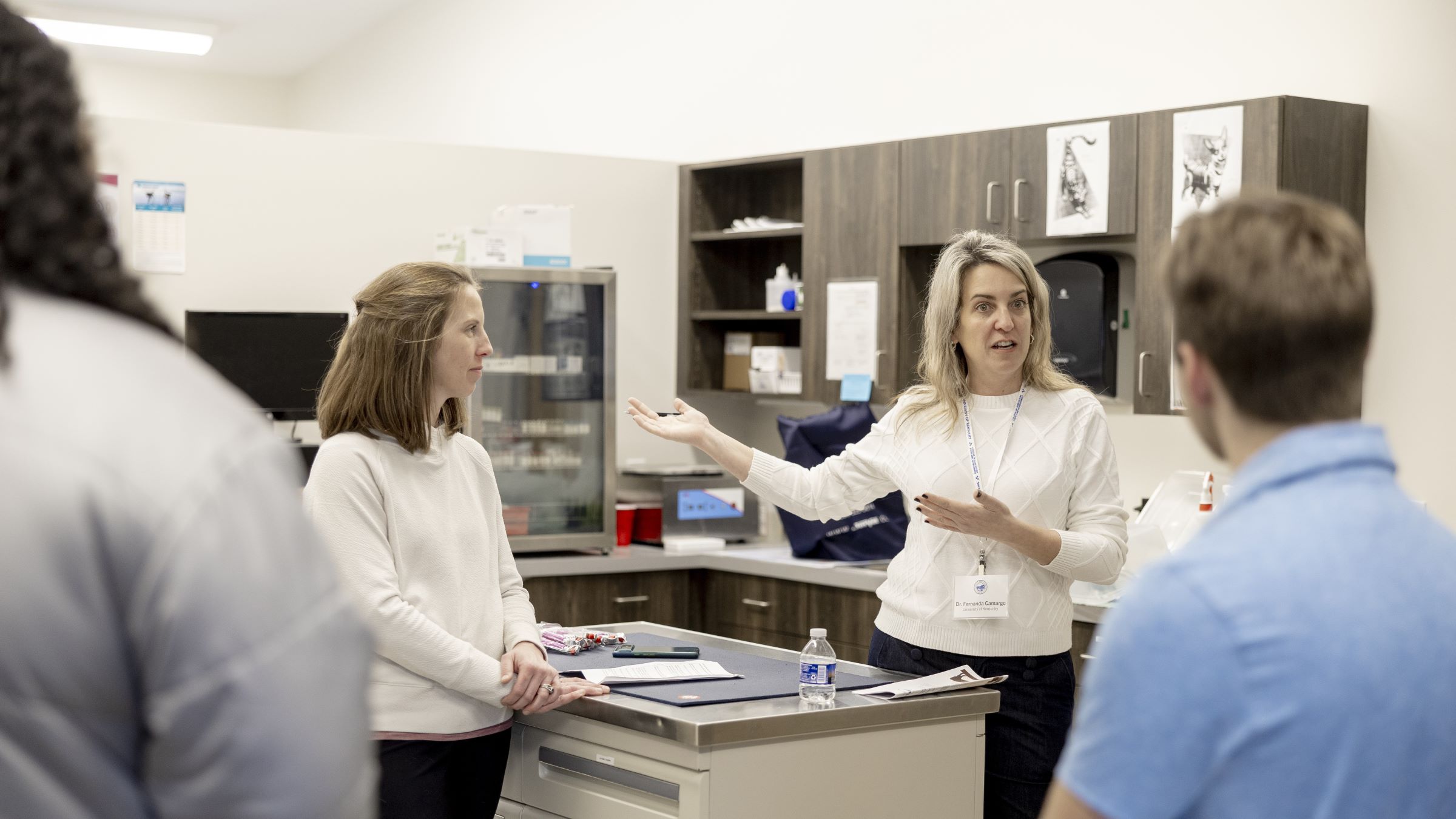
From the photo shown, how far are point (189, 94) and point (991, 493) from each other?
812cm

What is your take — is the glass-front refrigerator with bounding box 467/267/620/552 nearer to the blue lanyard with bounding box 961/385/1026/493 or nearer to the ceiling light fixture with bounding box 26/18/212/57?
the blue lanyard with bounding box 961/385/1026/493

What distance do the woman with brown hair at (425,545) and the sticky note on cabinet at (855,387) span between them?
2527 millimetres

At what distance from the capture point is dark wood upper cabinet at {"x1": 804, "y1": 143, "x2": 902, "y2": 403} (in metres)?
4.88

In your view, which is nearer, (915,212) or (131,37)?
(915,212)

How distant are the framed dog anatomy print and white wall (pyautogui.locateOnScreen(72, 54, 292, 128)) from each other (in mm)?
6919

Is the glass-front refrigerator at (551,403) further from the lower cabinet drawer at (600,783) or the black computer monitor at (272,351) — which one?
the lower cabinet drawer at (600,783)

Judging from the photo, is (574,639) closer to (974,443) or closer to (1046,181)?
(974,443)

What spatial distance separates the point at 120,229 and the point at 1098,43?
10.6 ft

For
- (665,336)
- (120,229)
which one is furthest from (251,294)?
(665,336)

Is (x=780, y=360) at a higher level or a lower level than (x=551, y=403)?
higher

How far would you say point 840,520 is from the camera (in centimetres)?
476

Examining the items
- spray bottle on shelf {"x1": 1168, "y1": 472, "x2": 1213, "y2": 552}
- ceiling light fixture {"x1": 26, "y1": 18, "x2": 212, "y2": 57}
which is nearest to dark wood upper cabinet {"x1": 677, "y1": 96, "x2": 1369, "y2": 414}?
spray bottle on shelf {"x1": 1168, "y1": 472, "x2": 1213, "y2": 552}

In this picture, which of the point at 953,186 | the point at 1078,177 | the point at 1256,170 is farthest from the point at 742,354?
the point at 1256,170

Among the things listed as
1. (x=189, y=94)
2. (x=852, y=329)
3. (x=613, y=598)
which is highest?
(x=189, y=94)
